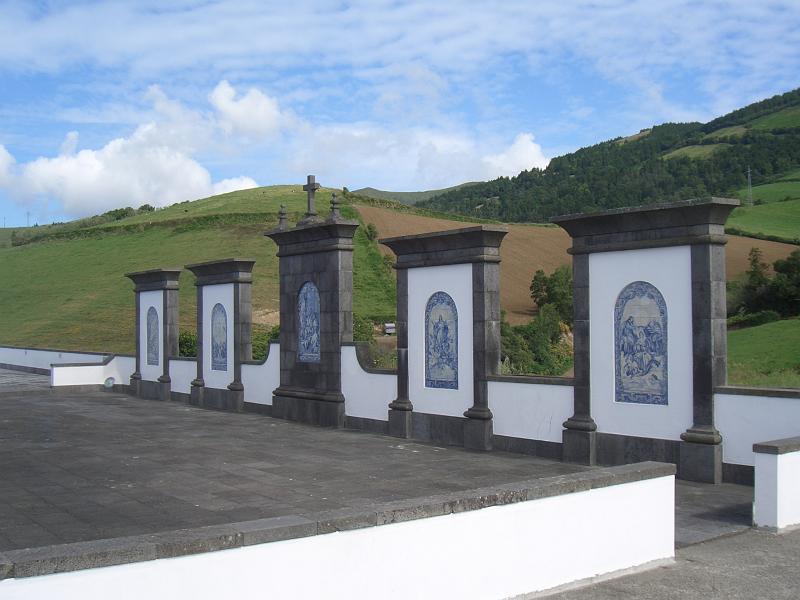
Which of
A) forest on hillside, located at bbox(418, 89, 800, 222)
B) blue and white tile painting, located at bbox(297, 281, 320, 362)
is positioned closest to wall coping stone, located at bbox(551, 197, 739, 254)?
blue and white tile painting, located at bbox(297, 281, 320, 362)

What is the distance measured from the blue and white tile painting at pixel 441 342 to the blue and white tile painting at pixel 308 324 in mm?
3197

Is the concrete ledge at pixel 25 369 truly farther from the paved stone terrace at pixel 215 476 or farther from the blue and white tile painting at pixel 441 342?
the blue and white tile painting at pixel 441 342

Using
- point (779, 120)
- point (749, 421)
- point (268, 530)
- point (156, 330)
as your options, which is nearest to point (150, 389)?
point (156, 330)

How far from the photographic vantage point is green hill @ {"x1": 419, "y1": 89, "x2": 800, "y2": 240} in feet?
339

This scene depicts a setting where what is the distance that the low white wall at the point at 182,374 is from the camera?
21562 millimetres

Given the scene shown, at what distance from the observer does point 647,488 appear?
7004mm

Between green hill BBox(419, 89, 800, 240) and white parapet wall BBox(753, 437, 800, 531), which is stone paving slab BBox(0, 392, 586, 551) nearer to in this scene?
white parapet wall BBox(753, 437, 800, 531)

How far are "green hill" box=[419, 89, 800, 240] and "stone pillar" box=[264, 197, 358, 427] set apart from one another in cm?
6462

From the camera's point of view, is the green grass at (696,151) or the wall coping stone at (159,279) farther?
the green grass at (696,151)

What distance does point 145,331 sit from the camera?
23938 mm

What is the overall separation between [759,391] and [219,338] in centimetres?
1318

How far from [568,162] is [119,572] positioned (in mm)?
139937

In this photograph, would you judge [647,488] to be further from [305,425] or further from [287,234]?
[287,234]

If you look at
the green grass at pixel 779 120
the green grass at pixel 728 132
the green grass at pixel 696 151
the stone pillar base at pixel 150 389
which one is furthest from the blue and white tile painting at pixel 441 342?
the green grass at pixel 728 132
